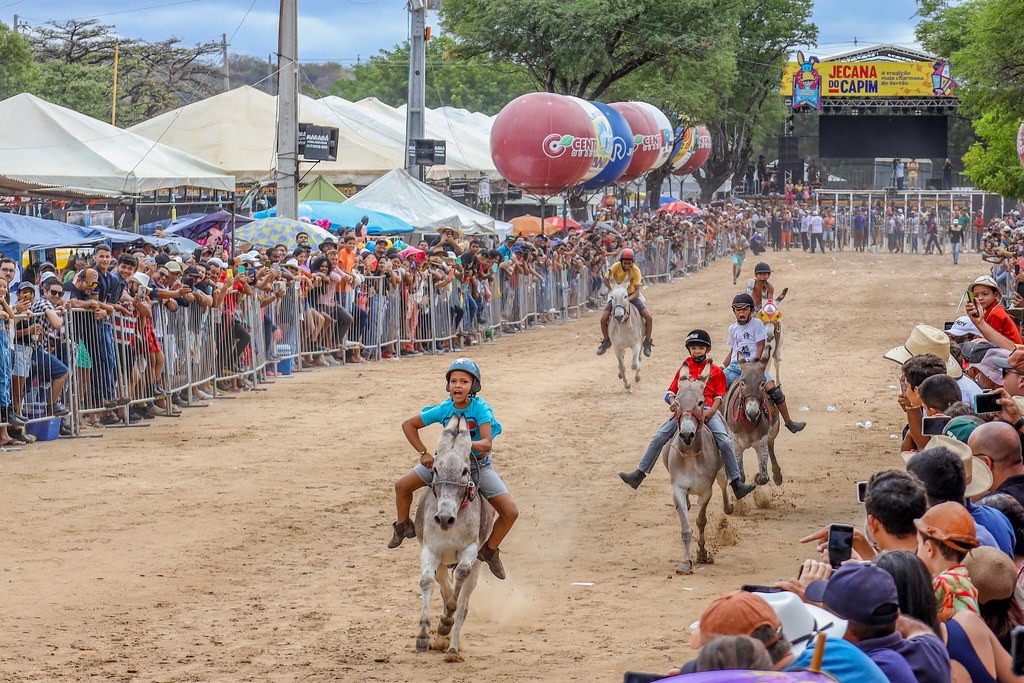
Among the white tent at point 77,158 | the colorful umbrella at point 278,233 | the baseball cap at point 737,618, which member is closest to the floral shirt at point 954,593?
the baseball cap at point 737,618

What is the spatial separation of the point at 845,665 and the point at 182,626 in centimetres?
663

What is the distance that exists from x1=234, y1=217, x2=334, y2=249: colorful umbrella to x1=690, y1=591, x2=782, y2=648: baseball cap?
76.5ft

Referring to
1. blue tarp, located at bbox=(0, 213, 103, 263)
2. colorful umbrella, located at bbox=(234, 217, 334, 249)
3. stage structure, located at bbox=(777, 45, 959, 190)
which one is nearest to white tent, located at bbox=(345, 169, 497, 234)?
colorful umbrella, located at bbox=(234, 217, 334, 249)

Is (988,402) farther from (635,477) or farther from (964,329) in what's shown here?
(635,477)

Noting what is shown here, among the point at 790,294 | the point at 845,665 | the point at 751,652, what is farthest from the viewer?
the point at 790,294

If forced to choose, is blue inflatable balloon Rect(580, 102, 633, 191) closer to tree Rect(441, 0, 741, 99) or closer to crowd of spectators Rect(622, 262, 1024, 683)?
tree Rect(441, 0, 741, 99)

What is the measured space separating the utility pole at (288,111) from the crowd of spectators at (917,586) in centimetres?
2116

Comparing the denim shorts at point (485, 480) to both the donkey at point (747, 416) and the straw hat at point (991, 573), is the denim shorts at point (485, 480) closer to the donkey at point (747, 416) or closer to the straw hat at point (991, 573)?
the straw hat at point (991, 573)

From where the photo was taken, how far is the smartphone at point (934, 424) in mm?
8836

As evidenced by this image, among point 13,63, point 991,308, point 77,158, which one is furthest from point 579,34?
point 991,308

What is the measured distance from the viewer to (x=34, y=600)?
33.9 ft

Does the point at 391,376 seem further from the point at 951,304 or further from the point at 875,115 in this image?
the point at 875,115

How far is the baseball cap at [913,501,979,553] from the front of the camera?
545 centimetres

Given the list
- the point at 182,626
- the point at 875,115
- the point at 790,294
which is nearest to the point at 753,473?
the point at 182,626
